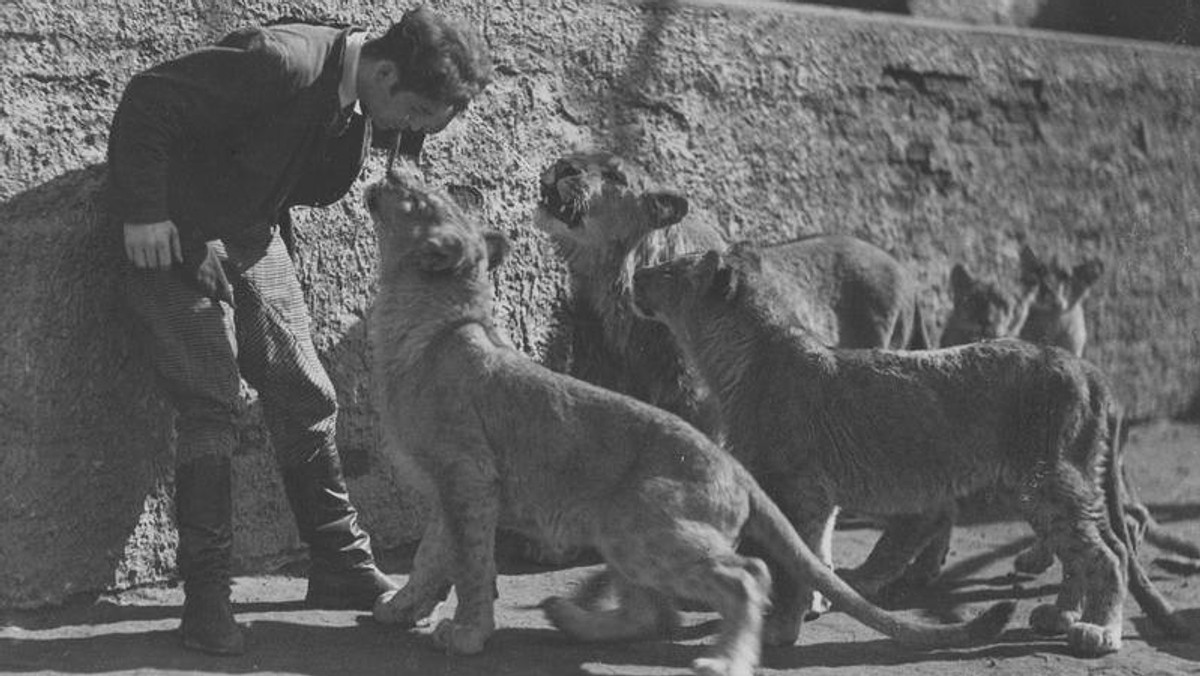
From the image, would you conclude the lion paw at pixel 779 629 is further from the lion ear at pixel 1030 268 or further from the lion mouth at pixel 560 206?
the lion ear at pixel 1030 268

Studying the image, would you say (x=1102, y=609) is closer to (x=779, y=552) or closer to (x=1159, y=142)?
(x=779, y=552)

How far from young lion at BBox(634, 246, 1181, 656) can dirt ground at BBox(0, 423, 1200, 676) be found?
0.24 metres

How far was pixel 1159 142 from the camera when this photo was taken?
1020 centimetres

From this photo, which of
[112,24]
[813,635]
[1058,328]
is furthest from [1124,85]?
[112,24]

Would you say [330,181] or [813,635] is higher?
[330,181]

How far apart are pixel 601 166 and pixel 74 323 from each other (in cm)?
234

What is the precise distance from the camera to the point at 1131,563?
20.8ft

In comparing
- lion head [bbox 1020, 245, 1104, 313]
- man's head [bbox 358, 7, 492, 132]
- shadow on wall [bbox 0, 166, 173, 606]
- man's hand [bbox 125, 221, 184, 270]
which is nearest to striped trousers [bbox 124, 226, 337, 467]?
man's hand [bbox 125, 221, 184, 270]

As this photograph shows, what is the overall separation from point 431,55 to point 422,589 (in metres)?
1.80

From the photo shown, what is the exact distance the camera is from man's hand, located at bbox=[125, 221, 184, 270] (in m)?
5.36

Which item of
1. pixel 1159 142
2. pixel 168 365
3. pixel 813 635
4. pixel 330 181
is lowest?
pixel 813 635

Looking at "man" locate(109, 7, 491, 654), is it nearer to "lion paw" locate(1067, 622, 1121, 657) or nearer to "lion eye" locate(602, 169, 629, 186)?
"lion eye" locate(602, 169, 629, 186)

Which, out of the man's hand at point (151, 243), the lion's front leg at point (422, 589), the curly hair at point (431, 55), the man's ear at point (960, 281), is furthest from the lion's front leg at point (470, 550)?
the man's ear at point (960, 281)

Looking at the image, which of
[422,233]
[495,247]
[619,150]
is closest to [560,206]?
[619,150]
